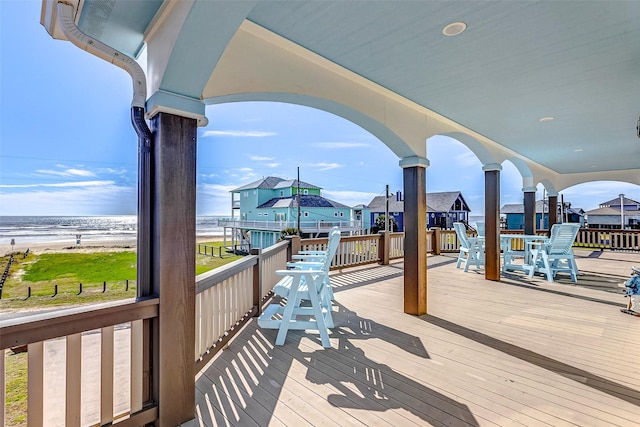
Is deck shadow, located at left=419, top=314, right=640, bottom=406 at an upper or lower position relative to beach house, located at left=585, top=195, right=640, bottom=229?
lower

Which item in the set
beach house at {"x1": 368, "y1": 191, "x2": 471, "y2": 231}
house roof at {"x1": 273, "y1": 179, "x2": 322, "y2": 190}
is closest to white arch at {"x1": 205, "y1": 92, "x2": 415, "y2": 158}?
house roof at {"x1": 273, "y1": 179, "x2": 322, "y2": 190}

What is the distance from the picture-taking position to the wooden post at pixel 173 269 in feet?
6.28

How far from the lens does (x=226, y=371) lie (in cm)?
259

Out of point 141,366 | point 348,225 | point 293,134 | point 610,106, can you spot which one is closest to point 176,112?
point 141,366

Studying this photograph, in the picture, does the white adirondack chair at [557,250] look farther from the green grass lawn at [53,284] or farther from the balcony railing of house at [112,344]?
the green grass lawn at [53,284]

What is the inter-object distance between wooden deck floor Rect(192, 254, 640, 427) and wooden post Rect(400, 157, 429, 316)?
9.7 inches

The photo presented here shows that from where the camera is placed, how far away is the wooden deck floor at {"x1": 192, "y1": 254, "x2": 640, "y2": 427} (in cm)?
203

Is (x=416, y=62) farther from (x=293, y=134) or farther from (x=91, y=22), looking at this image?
(x=293, y=134)

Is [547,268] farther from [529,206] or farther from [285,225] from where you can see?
Result: [285,225]

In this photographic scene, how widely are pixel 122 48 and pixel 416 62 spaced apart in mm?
2588

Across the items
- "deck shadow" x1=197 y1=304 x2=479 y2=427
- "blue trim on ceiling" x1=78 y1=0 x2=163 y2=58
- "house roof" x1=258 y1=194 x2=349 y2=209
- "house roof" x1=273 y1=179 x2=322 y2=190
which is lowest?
"deck shadow" x1=197 y1=304 x2=479 y2=427

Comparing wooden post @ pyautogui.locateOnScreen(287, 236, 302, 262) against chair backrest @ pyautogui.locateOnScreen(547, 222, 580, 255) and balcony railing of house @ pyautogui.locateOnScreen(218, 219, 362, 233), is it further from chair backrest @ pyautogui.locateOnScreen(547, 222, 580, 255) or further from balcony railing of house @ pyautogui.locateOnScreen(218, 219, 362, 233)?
balcony railing of house @ pyautogui.locateOnScreen(218, 219, 362, 233)

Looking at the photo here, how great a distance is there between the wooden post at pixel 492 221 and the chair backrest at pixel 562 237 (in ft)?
3.26

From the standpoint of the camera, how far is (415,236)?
408 cm
